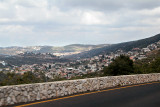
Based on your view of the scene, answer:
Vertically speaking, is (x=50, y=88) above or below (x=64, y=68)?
above

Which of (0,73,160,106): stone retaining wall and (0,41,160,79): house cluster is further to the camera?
(0,41,160,79): house cluster

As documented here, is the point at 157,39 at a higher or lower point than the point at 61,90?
higher

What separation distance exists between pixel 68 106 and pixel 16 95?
2246 mm

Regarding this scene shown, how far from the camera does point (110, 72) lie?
42.4m

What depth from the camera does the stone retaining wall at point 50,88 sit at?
902cm

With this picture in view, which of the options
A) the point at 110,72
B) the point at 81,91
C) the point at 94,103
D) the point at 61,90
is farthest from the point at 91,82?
the point at 110,72

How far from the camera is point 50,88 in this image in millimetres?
10719

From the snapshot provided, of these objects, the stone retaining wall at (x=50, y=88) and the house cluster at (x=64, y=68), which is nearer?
the stone retaining wall at (x=50, y=88)

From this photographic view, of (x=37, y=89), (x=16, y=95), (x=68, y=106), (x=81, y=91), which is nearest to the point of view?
(x=68, y=106)

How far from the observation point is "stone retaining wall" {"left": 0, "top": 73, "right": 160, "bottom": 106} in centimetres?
902

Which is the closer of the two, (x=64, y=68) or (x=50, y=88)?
(x=50, y=88)

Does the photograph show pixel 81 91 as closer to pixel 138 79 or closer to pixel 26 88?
pixel 26 88

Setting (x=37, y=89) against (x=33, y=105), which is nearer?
(x=33, y=105)

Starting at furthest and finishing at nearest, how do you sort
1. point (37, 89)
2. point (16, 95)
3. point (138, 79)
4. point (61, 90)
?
1. point (138, 79)
2. point (61, 90)
3. point (37, 89)
4. point (16, 95)
